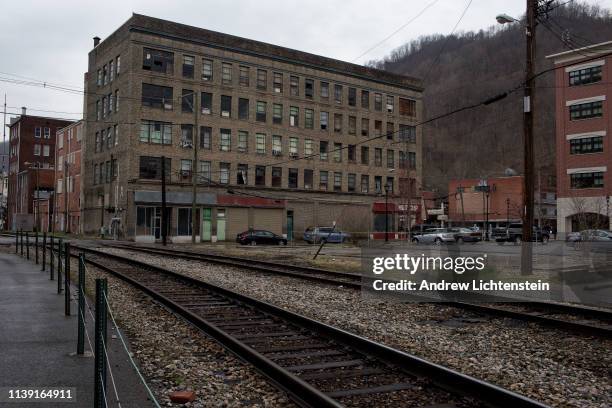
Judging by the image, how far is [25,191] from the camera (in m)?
88.1

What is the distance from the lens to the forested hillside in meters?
67.5

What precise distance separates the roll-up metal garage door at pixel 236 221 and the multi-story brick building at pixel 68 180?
19602mm

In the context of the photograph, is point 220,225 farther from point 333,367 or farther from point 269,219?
point 333,367

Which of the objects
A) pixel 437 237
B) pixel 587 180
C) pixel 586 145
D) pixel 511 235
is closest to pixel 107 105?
pixel 437 237

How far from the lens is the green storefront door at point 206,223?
55031 mm

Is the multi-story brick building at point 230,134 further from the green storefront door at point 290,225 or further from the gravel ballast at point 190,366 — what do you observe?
the gravel ballast at point 190,366

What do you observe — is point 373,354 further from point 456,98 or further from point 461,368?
point 456,98

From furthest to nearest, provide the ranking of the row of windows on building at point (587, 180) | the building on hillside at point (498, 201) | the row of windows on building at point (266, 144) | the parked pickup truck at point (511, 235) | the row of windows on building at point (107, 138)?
the building on hillside at point (498, 201) → the parked pickup truck at point (511, 235) → the row of windows on building at point (107, 138) → the row of windows on building at point (266, 144) → the row of windows on building at point (587, 180)

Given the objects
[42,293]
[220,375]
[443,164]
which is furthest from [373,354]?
[443,164]

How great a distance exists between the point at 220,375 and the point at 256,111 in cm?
5470

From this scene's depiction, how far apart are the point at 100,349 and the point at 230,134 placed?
5420 cm

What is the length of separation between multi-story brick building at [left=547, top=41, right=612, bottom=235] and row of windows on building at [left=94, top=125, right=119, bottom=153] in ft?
143

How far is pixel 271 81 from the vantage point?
60.8m

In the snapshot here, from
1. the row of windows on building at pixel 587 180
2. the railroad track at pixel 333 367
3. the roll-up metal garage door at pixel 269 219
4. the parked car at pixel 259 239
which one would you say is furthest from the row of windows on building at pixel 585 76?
the railroad track at pixel 333 367
